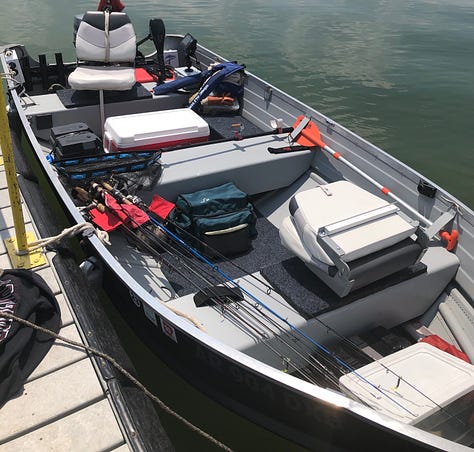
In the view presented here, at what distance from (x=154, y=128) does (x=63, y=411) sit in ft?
11.4

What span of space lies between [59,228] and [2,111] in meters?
1.67

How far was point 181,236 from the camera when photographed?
480cm

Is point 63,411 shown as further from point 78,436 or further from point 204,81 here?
point 204,81

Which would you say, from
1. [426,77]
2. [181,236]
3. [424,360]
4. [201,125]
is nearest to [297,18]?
[426,77]

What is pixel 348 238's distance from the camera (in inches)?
141

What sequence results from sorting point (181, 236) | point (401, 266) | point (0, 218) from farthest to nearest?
point (181, 236)
point (0, 218)
point (401, 266)

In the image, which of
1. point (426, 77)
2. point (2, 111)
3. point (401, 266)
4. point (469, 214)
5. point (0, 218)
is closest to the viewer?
point (2, 111)

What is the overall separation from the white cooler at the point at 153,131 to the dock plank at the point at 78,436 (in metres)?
3.17

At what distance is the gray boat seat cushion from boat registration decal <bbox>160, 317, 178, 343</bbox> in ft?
13.6

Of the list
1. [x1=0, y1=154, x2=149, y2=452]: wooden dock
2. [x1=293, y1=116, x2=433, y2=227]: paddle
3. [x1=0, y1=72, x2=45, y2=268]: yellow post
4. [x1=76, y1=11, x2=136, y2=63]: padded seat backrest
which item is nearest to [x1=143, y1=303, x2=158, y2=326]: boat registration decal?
[x1=0, y1=154, x2=149, y2=452]: wooden dock

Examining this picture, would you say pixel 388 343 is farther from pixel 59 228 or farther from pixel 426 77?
pixel 426 77

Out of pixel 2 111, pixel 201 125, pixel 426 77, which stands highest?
pixel 2 111

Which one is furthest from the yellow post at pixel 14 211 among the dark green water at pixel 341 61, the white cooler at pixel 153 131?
the white cooler at pixel 153 131

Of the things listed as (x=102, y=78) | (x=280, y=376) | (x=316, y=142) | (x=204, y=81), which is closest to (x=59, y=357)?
(x=280, y=376)
